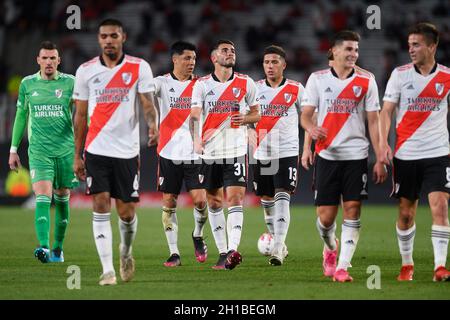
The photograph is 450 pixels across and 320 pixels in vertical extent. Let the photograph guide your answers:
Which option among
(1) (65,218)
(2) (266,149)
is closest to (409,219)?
(2) (266,149)

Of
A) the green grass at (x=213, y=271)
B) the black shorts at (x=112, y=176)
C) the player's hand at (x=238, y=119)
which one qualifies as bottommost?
the green grass at (x=213, y=271)

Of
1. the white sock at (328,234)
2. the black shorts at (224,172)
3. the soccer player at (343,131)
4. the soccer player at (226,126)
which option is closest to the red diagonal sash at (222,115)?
the soccer player at (226,126)

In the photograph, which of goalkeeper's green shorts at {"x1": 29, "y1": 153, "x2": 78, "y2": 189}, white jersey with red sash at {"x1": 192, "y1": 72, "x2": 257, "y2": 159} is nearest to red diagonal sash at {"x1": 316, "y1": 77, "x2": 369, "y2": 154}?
white jersey with red sash at {"x1": 192, "y1": 72, "x2": 257, "y2": 159}

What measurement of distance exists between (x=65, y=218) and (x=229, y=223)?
2494 millimetres

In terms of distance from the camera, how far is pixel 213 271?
1191 centimetres

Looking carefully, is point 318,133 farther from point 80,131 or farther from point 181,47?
point 181,47

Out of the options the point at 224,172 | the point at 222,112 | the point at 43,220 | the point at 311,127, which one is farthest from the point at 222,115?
the point at 43,220

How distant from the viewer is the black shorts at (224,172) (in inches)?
479

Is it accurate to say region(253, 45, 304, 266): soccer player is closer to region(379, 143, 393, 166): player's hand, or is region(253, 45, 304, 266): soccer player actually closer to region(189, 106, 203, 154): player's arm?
region(189, 106, 203, 154): player's arm

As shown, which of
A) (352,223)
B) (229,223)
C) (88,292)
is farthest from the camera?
(229,223)

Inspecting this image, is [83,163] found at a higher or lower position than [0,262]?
higher

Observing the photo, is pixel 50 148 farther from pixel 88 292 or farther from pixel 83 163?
pixel 88 292

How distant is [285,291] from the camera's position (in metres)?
9.88

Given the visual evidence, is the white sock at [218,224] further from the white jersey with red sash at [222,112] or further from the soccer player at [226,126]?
the white jersey with red sash at [222,112]
